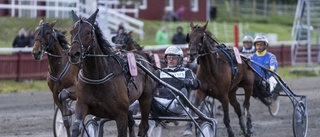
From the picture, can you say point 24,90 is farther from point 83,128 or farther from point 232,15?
point 232,15

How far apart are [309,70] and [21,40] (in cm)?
892

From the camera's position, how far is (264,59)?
12.2m

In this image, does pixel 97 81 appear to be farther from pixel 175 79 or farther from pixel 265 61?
pixel 265 61

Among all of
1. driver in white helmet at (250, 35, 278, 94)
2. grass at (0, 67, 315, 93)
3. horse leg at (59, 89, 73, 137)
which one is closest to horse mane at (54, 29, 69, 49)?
horse leg at (59, 89, 73, 137)

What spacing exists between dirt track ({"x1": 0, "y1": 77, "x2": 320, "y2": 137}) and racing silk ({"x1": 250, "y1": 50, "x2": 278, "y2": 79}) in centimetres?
82

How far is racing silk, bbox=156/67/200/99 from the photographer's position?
9.44m

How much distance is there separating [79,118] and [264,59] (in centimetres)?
510

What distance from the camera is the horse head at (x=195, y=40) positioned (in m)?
10.2

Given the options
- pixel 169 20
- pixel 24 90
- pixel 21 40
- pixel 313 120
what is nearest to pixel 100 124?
pixel 313 120

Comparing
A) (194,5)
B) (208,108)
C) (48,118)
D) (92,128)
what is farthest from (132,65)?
(194,5)

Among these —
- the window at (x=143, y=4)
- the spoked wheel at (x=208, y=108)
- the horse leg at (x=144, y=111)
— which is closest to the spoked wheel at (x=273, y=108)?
the spoked wheel at (x=208, y=108)

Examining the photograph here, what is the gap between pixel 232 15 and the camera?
41656 millimetres

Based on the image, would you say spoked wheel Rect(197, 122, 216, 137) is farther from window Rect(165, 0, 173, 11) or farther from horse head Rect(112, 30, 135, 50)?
window Rect(165, 0, 173, 11)

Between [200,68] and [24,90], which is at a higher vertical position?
[200,68]
